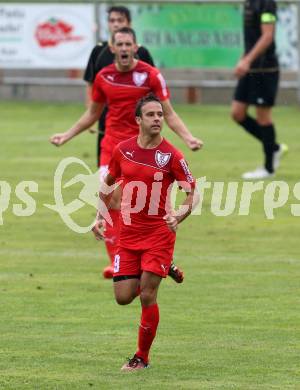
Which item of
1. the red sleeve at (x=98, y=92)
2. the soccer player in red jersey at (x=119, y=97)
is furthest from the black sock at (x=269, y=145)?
the red sleeve at (x=98, y=92)

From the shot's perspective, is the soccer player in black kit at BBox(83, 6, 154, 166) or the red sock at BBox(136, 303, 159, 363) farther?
the soccer player in black kit at BBox(83, 6, 154, 166)

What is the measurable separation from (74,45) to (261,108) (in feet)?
32.4

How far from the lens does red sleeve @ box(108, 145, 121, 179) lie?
9.65 m

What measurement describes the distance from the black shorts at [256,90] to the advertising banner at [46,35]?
9.61 metres

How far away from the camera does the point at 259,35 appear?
18.5m

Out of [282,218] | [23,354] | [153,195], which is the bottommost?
[282,218]

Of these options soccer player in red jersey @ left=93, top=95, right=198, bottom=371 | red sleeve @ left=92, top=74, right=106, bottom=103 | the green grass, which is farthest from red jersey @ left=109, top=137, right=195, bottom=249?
red sleeve @ left=92, top=74, right=106, bottom=103

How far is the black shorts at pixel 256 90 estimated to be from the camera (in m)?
18.5

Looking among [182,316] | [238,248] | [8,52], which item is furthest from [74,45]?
[182,316]

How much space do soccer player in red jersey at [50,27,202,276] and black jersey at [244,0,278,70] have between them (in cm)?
603

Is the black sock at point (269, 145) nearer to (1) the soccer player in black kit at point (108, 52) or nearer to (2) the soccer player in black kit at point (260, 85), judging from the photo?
(2) the soccer player in black kit at point (260, 85)

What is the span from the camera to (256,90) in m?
18.5

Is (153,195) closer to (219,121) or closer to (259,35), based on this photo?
(259,35)

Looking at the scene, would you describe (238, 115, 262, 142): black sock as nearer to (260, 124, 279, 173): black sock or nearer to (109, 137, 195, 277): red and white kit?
(260, 124, 279, 173): black sock
